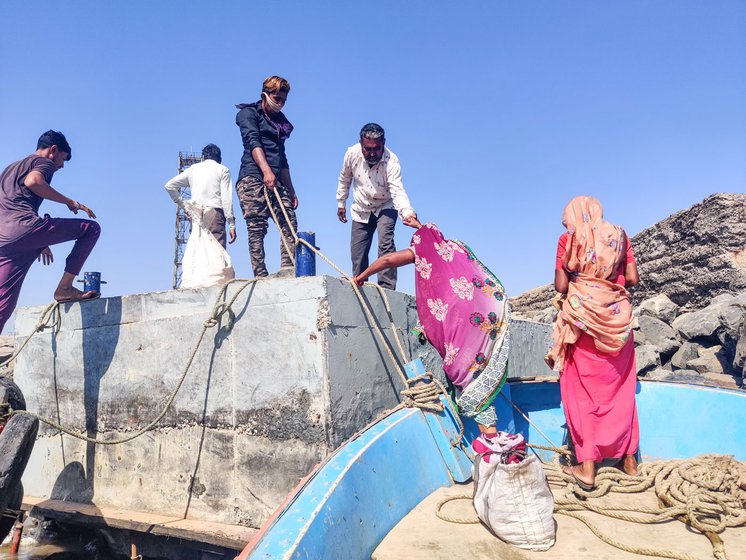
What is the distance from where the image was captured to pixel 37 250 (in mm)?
4441

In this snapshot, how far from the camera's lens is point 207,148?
5227 mm

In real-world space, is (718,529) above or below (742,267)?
below

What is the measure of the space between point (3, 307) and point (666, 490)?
480 centimetres

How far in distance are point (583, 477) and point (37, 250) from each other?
4.49m

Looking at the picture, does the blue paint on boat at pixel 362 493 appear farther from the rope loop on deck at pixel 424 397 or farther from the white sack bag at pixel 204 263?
the white sack bag at pixel 204 263

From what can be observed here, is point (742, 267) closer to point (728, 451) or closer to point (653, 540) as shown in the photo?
point (728, 451)

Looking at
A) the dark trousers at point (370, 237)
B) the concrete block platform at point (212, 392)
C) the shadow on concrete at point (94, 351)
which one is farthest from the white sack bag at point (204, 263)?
the dark trousers at point (370, 237)

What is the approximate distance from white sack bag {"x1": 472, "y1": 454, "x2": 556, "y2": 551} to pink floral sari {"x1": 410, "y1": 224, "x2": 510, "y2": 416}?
2.99 feet

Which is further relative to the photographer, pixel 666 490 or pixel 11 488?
pixel 11 488

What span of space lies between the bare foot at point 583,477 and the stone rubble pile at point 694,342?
4.94 metres

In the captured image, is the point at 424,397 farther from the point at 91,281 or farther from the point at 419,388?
the point at 91,281

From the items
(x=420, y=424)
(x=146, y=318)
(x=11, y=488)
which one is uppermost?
(x=146, y=318)

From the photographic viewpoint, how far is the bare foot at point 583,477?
284 cm

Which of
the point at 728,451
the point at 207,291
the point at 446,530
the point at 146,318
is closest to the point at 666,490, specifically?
the point at 446,530
